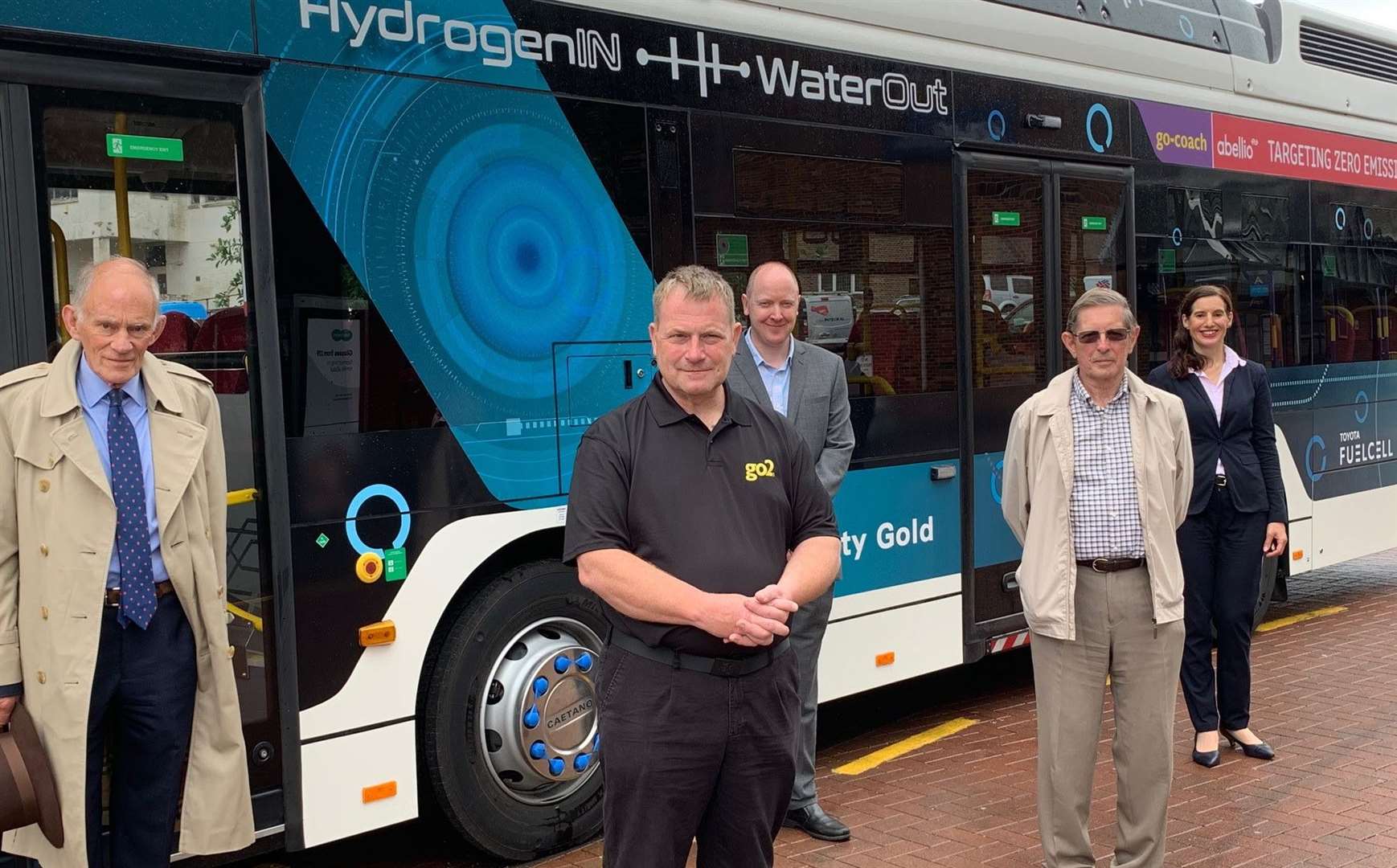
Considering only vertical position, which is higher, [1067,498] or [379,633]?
[1067,498]

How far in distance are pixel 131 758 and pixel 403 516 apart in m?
1.24

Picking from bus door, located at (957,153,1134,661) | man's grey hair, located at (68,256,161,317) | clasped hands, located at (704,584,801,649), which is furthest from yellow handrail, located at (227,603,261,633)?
bus door, located at (957,153,1134,661)

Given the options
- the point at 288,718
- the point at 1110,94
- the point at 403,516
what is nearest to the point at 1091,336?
the point at 403,516

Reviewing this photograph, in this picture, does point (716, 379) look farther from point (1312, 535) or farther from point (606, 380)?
point (1312, 535)

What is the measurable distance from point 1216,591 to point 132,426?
14.6 feet

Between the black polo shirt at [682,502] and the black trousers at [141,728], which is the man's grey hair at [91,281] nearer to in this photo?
the black trousers at [141,728]

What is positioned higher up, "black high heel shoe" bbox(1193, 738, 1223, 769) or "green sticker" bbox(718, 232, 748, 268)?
"green sticker" bbox(718, 232, 748, 268)

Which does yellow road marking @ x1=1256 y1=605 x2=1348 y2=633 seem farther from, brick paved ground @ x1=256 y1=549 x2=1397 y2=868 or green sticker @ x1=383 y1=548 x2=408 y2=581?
green sticker @ x1=383 y1=548 x2=408 y2=581

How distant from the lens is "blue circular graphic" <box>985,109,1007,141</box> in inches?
272

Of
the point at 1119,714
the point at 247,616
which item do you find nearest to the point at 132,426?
the point at 247,616

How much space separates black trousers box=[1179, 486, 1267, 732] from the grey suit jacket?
1.86 meters

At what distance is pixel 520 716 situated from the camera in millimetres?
5059

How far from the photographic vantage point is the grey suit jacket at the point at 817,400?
5.07 m

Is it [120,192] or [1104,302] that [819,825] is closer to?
[1104,302]
